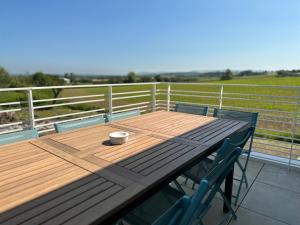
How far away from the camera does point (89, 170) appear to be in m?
1.20

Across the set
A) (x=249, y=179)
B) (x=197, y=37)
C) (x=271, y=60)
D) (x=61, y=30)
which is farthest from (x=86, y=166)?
(x=271, y=60)

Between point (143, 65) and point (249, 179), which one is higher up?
point (143, 65)

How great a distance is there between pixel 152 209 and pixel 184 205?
800 millimetres

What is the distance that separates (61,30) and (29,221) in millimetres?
18108

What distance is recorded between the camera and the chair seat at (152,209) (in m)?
1.38

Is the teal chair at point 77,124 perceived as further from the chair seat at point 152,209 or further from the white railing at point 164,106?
the chair seat at point 152,209

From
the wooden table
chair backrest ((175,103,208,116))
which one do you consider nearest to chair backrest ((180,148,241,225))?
the wooden table

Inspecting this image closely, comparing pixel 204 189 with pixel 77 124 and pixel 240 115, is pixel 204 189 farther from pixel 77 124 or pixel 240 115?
pixel 240 115

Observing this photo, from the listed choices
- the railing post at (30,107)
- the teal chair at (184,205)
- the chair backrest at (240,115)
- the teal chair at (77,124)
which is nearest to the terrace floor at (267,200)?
the teal chair at (184,205)

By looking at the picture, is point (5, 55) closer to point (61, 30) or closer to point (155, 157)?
point (61, 30)

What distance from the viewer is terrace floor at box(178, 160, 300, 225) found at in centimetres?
203

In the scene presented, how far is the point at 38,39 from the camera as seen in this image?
18.3 m

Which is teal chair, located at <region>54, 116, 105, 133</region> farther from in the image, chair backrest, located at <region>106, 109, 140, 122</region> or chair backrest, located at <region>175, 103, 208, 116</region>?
chair backrest, located at <region>175, 103, 208, 116</region>

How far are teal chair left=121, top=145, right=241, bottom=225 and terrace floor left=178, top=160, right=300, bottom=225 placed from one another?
0.21 meters
